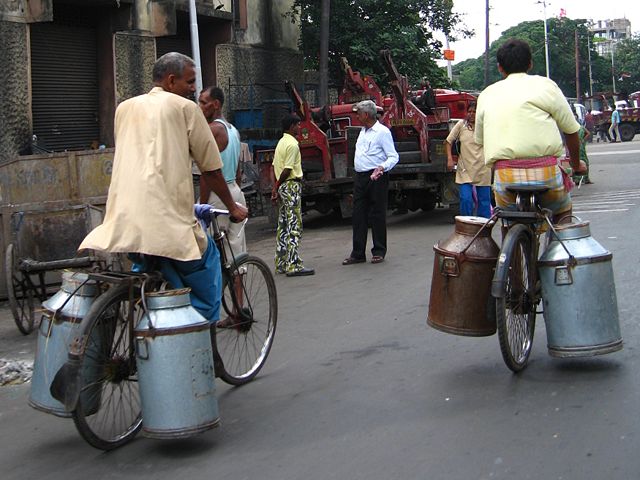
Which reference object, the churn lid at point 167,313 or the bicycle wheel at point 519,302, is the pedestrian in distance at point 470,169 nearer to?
the bicycle wheel at point 519,302

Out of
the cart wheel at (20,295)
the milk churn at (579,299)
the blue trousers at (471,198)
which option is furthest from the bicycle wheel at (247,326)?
the blue trousers at (471,198)

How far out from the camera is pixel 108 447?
443 centimetres

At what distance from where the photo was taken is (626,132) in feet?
138

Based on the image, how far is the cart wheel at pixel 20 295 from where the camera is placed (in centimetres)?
766

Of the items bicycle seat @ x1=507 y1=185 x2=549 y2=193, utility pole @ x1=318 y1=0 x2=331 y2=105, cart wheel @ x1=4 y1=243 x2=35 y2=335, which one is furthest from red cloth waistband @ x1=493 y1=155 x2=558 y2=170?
utility pole @ x1=318 y1=0 x2=331 y2=105

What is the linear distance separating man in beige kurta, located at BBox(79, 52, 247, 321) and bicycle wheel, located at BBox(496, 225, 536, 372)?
172 cm

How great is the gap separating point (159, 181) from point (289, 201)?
5.67 metres

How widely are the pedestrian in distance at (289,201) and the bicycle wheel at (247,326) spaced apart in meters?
4.02

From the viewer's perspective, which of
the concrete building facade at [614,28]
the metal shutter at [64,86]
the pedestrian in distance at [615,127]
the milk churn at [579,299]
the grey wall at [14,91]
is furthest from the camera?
the concrete building facade at [614,28]

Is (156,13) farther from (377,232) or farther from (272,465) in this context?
(272,465)

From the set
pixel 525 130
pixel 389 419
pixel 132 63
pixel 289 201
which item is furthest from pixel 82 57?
pixel 389 419

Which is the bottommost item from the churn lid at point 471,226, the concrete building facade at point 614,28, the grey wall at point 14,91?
A: the churn lid at point 471,226

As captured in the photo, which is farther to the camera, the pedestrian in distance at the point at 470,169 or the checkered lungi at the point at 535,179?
the pedestrian in distance at the point at 470,169

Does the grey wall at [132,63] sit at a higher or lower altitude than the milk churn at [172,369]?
higher
